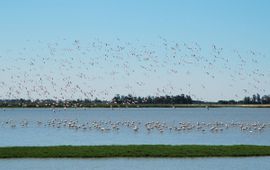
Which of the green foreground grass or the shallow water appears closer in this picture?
the shallow water

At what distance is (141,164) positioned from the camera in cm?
2895

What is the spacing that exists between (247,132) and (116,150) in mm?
26408

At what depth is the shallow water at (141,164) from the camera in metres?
27.9

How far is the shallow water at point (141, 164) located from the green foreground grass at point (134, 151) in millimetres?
1337

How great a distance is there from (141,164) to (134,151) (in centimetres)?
409

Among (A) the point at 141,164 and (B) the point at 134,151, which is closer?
(A) the point at 141,164

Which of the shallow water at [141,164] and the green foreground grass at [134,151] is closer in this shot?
the shallow water at [141,164]

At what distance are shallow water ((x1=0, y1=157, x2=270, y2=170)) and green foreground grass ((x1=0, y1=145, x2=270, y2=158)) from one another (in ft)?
4.39

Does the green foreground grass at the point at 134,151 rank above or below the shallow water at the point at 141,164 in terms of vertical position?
above

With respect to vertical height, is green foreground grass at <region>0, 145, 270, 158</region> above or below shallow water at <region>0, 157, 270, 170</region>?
above

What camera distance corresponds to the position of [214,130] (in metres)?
59.5

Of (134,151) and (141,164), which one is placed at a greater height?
(134,151)

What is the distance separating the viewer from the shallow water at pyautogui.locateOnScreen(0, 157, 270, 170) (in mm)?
27859

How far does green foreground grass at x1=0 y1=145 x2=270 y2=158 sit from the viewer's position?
32156 millimetres
